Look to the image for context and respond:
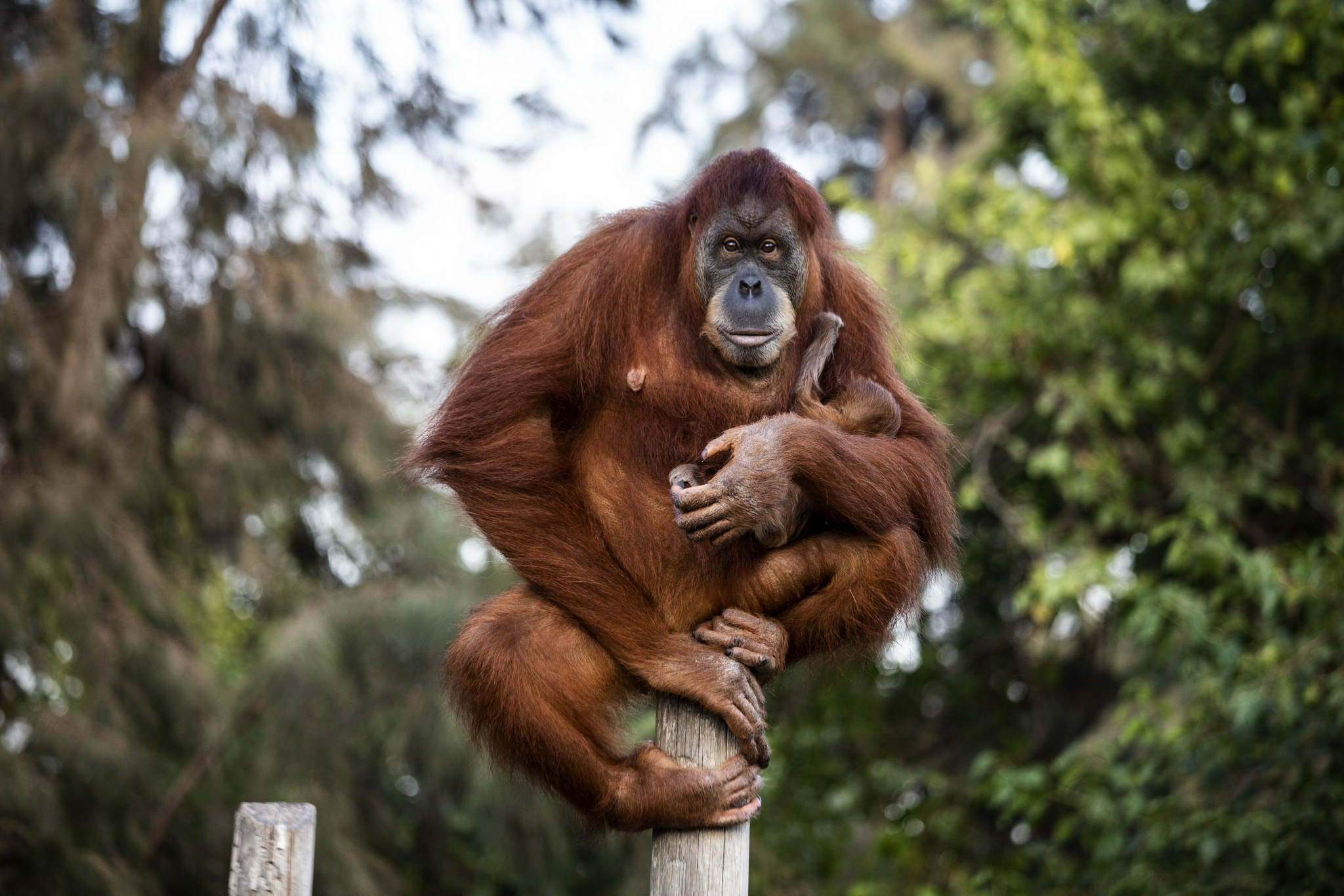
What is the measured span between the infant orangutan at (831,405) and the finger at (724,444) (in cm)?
13

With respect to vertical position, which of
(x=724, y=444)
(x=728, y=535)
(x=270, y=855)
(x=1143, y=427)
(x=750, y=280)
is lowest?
(x=270, y=855)

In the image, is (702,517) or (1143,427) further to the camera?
(1143,427)

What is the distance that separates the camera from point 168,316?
6219mm

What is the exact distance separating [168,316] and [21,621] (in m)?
1.74

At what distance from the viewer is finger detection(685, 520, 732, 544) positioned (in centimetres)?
242

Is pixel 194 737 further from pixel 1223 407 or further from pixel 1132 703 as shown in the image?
pixel 1223 407

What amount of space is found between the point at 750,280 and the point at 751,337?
0.12 metres

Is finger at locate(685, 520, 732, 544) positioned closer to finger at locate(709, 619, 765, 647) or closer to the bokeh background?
finger at locate(709, 619, 765, 647)

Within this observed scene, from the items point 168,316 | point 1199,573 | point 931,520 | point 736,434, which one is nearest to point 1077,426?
point 1199,573

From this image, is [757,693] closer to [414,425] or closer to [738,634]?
[738,634]

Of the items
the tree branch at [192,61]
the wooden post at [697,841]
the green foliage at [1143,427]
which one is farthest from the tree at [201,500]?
the wooden post at [697,841]

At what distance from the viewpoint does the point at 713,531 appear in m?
2.43

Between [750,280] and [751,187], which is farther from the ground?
[751,187]

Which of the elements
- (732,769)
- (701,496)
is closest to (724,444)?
(701,496)
